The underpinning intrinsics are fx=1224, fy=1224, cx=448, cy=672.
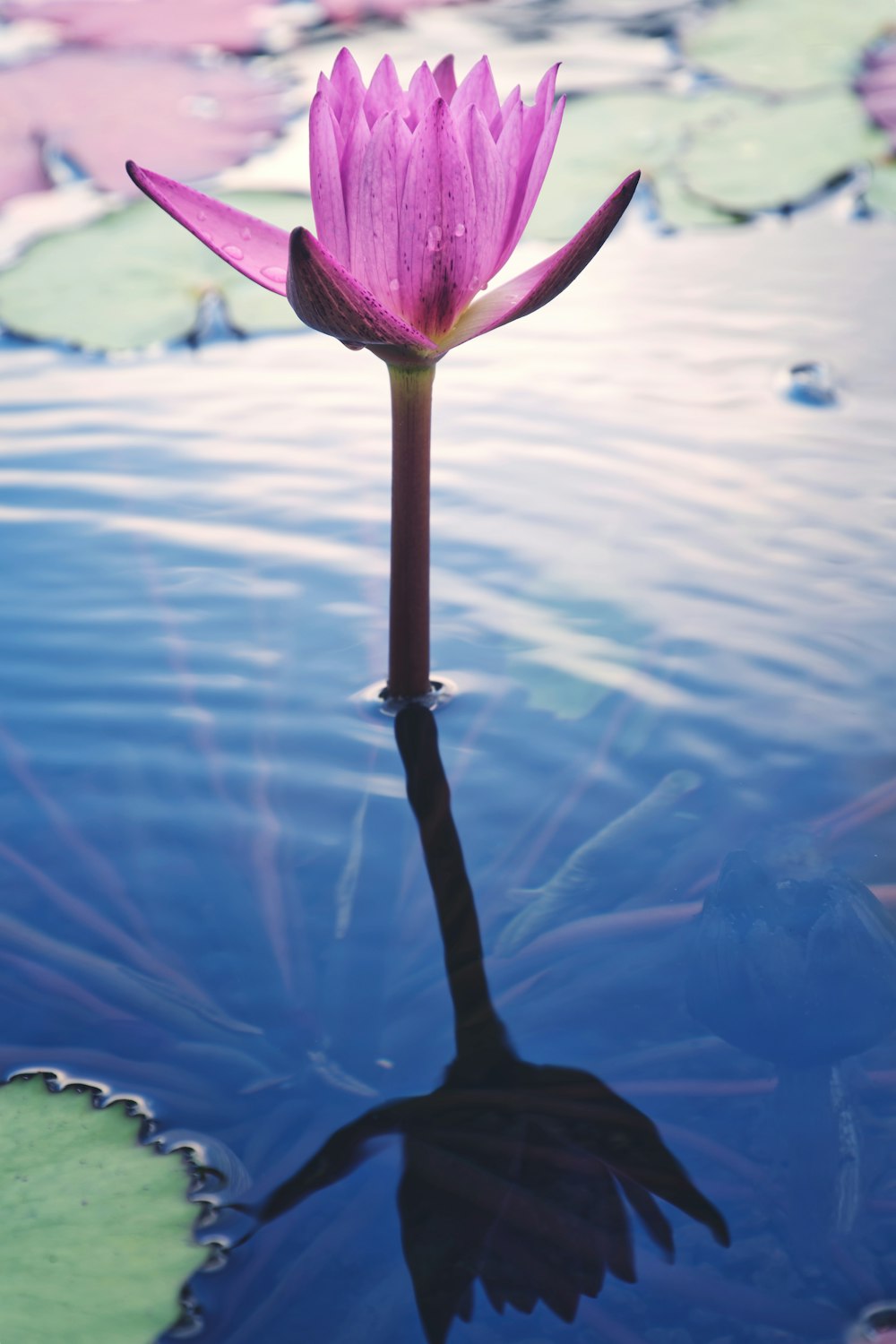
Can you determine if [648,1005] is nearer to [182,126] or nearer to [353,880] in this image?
[353,880]

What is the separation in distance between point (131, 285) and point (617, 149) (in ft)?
3.38

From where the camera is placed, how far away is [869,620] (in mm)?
1231

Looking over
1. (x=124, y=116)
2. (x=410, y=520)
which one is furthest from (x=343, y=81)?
(x=124, y=116)

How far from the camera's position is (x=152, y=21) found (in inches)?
130

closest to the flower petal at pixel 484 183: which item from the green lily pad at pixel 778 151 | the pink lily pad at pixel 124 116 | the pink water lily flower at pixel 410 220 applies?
the pink water lily flower at pixel 410 220

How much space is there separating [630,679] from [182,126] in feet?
6.44

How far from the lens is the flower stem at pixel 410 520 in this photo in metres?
0.92

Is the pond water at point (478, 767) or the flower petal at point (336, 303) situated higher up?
the flower petal at point (336, 303)

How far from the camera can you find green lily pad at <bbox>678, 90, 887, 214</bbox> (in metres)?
2.26

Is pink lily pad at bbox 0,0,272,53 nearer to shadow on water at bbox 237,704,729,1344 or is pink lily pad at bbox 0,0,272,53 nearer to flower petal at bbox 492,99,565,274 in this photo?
flower petal at bbox 492,99,565,274

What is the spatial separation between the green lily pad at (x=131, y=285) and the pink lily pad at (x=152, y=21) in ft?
4.35

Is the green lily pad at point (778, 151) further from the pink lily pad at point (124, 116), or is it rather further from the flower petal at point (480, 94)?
the flower petal at point (480, 94)

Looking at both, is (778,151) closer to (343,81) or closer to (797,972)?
(343,81)

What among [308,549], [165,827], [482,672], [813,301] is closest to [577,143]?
[813,301]
